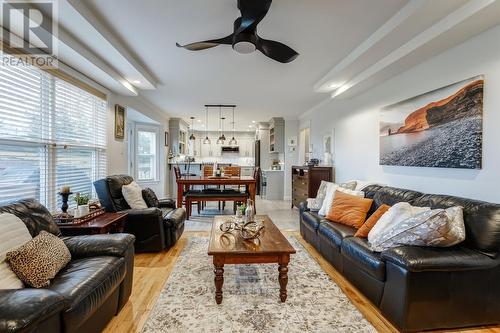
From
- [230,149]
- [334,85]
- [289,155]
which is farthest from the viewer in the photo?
[230,149]

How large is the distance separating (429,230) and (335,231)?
0.94m

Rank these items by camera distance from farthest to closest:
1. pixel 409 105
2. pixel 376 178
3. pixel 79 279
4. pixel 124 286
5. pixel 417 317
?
1. pixel 376 178
2. pixel 409 105
3. pixel 124 286
4. pixel 417 317
5. pixel 79 279

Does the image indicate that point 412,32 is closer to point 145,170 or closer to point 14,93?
point 14,93

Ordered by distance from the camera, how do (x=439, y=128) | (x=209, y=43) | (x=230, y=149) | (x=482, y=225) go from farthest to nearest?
1. (x=230, y=149)
2. (x=439, y=128)
3. (x=209, y=43)
4. (x=482, y=225)

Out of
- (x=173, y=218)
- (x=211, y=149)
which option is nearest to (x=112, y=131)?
(x=173, y=218)

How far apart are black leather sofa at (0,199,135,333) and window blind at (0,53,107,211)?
2.41 feet

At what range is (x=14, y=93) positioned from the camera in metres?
2.28

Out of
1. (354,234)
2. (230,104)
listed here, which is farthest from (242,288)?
(230,104)

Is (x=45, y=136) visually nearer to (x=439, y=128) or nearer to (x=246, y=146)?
(x=439, y=128)

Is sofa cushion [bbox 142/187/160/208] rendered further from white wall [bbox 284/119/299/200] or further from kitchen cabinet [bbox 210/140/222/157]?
kitchen cabinet [bbox 210/140/222/157]

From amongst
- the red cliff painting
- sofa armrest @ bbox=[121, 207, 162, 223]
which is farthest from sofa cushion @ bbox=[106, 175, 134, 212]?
the red cliff painting

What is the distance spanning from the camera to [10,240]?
159cm

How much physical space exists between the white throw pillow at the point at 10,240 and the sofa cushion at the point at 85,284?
0.21m

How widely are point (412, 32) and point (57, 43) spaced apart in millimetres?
3439
